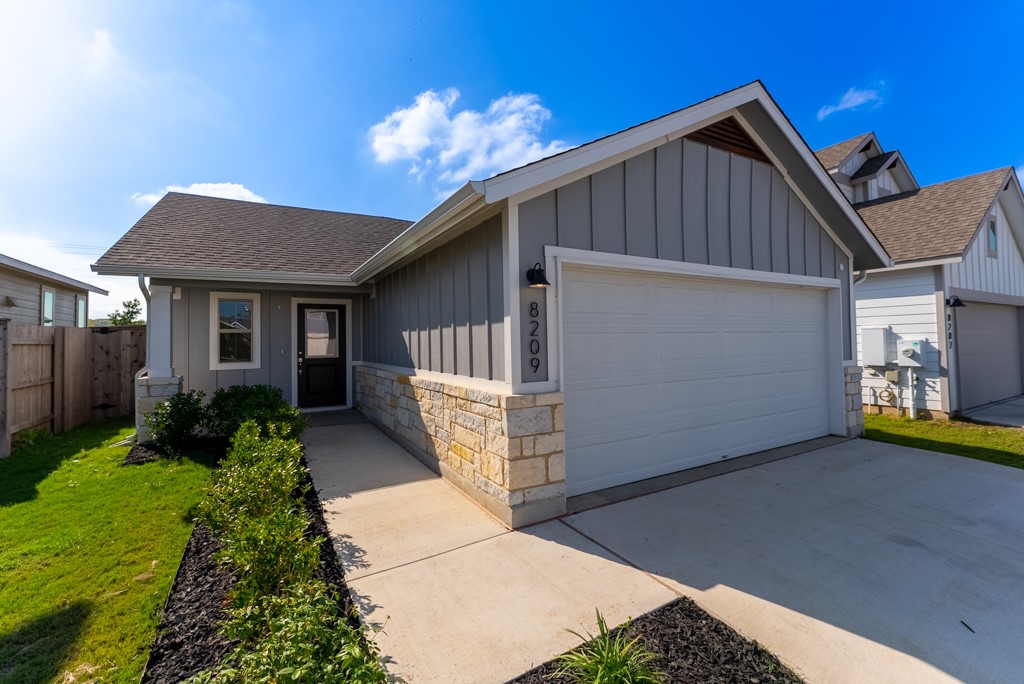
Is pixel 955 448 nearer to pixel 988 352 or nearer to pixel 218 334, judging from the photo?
pixel 988 352

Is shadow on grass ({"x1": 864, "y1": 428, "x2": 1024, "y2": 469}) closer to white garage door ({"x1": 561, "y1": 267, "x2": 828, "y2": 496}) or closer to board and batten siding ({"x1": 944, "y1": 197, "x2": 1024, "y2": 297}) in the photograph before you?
white garage door ({"x1": 561, "y1": 267, "x2": 828, "y2": 496})

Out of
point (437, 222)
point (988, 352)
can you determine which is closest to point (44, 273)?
point (437, 222)

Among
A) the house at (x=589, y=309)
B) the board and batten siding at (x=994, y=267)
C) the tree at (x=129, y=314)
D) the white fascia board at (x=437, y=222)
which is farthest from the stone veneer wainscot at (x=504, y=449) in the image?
the tree at (x=129, y=314)

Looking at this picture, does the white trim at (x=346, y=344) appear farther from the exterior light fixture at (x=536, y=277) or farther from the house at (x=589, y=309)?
the exterior light fixture at (x=536, y=277)

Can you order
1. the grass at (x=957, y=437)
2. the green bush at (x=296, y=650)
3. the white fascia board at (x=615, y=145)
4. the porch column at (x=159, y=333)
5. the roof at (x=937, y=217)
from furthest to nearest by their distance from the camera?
1. the roof at (x=937, y=217)
2. the porch column at (x=159, y=333)
3. the grass at (x=957, y=437)
4. the white fascia board at (x=615, y=145)
5. the green bush at (x=296, y=650)

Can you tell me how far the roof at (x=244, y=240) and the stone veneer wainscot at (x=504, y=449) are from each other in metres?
4.39

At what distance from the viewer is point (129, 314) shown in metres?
22.7

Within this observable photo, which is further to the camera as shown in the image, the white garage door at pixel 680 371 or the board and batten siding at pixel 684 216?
the white garage door at pixel 680 371

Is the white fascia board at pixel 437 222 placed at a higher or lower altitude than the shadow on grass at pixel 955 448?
higher

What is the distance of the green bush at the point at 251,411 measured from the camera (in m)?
5.18

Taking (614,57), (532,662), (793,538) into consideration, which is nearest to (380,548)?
(532,662)

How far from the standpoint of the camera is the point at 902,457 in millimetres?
5379

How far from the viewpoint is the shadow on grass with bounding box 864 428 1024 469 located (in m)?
5.38

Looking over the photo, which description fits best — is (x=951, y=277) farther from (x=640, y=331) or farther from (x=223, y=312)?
(x=223, y=312)
